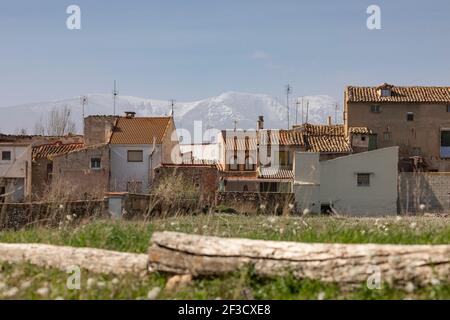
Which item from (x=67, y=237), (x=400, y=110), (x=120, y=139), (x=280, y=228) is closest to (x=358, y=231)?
(x=280, y=228)

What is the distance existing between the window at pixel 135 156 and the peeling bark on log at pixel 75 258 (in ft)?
135

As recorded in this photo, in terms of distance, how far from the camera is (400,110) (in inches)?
2147

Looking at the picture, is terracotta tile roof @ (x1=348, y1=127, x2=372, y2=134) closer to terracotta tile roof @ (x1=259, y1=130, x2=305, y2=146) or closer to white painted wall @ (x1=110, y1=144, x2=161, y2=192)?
terracotta tile roof @ (x1=259, y1=130, x2=305, y2=146)

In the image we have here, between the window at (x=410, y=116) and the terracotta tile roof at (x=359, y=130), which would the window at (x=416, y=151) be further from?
the terracotta tile roof at (x=359, y=130)

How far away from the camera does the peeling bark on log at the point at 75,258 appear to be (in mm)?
8102

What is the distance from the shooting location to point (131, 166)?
5012cm

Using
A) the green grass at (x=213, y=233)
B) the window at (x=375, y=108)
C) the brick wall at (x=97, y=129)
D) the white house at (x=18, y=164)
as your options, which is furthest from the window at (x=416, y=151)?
the green grass at (x=213, y=233)

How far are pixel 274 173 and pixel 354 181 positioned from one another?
24.7 feet

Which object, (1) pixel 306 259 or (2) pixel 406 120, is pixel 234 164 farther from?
(1) pixel 306 259

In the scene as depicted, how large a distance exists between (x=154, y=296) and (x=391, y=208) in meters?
37.9

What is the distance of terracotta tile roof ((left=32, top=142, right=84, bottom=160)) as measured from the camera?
5062 centimetres

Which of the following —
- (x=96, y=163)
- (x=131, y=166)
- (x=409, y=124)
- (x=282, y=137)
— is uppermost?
(x=409, y=124)

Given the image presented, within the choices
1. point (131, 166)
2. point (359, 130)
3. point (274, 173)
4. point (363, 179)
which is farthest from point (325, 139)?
point (131, 166)
